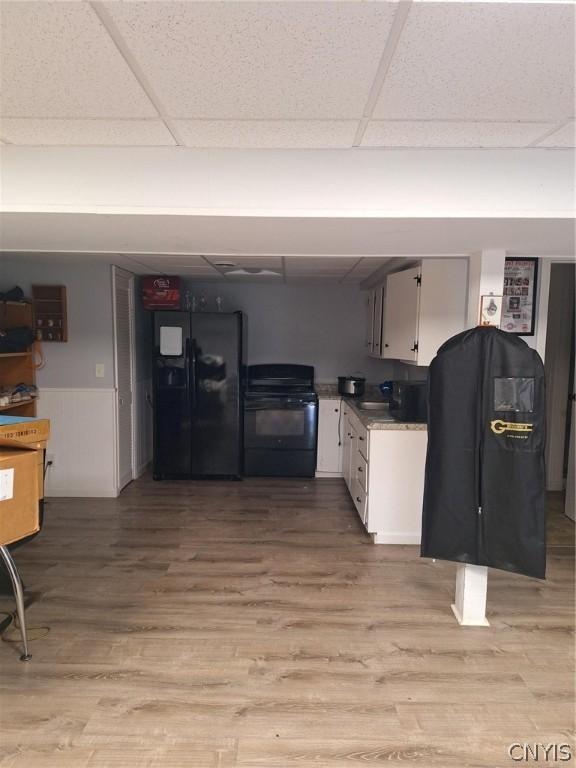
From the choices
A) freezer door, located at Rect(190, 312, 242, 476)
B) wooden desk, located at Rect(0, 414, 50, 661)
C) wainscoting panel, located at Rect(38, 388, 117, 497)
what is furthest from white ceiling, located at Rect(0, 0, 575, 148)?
freezer door, located at Rect(190, 312, 242, 476)

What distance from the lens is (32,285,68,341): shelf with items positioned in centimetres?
380

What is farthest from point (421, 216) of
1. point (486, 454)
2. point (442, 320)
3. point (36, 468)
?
point (36, 468)

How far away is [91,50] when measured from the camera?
42.4 inches

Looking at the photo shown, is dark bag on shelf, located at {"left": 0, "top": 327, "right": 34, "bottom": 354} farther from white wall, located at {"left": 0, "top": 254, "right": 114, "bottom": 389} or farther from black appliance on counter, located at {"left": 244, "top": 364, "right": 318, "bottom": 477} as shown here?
black appliance on counter, located at {"left": 244, "top": 364, "right": 318, "bottom": 477}

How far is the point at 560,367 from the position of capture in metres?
4.23

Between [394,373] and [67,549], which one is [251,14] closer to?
[67,549]

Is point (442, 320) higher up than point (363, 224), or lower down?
lower down

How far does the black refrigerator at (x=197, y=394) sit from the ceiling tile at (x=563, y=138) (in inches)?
126

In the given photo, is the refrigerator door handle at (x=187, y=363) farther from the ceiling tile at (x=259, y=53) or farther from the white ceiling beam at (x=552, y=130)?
the white ceiling beam at (x=552, y=130)

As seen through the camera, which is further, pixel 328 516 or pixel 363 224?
pixel 328 516

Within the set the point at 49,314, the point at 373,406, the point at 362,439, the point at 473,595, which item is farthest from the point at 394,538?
the point at 49,314

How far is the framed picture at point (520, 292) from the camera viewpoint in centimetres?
278

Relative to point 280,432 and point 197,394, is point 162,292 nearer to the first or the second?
point 197,394

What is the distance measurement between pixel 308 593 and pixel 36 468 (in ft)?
5.31
